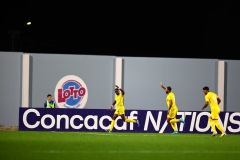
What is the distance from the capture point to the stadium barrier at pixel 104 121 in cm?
2497

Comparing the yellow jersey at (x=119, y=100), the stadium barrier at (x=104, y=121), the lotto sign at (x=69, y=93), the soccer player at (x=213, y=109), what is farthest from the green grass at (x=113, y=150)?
the lotto sign at (x=69, y=93)

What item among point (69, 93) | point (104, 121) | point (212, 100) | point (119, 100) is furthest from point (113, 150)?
point (69, 93)

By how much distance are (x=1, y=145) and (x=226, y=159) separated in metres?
6.23

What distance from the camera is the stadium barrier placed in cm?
2497

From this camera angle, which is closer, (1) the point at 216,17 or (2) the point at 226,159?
(2) the point at 226,159

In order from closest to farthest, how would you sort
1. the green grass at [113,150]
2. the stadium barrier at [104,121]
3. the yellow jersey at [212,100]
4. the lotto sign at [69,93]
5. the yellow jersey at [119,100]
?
the green grass at [113,150]
the yellow jersey at [212,100]
the yellow jersey at [119,100]
the stadium barrier at [104,121]
the lotto sign at [69,93]

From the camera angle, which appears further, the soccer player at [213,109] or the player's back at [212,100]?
the player's back at [212,100]

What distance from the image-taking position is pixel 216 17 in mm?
46219

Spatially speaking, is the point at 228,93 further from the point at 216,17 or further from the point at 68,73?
the point at 216,17

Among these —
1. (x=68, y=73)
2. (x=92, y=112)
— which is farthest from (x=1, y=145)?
(x=68, y=73)

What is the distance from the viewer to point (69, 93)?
29141 millimetres

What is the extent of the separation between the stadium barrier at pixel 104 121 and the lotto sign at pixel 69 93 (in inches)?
158

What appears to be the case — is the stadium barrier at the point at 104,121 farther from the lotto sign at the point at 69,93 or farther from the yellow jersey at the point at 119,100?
the lotto sign at the point at 69,93

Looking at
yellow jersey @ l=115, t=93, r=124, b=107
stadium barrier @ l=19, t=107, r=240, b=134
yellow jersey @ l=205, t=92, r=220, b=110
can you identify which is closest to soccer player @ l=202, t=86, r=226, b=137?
yellow jersey @ l=205, t=92, r=220, b=110
